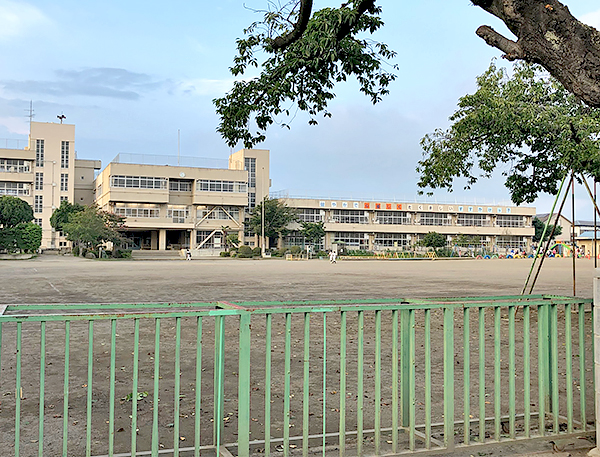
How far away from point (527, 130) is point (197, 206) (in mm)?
72620

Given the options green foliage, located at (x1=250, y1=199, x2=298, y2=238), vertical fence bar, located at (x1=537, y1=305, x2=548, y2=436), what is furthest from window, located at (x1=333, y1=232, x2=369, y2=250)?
vertical fence bar, located at (x1=537, y1=305, x2=548, y2=436)

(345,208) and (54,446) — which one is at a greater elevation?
(345,208)

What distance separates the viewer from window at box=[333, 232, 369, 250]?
9506 cm

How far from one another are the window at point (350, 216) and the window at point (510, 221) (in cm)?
2612

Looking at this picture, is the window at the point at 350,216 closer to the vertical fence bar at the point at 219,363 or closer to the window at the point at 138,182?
the window at the point at 138,182

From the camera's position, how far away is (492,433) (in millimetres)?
4801

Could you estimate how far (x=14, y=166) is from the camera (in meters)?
84.6

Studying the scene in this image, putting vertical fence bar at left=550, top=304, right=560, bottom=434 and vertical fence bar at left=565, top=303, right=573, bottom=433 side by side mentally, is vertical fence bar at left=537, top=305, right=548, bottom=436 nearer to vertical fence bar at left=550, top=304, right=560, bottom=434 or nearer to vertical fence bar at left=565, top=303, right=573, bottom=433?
vertical fence bar at left=550, top=304, right=560, bottom=434

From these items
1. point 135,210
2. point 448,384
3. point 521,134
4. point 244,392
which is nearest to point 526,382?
point 448,384

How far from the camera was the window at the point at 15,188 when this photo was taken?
275ft

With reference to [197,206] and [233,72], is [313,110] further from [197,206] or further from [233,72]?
[197,206]

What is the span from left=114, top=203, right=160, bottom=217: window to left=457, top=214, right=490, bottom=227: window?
173 ft

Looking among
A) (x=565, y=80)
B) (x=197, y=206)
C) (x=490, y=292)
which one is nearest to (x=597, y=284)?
(x=565, y=80)

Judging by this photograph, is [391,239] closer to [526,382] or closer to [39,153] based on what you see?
[39,153]
